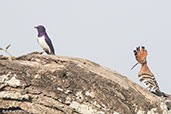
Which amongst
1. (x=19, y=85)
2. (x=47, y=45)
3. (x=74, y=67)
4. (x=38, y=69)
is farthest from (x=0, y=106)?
(x=47, y=45)

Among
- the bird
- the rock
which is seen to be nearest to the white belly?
the bird

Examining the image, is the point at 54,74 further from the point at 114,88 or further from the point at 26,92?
the point at 114,88

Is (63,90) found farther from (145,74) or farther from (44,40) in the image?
(44,40)

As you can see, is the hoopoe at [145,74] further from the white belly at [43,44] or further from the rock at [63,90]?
the white belly at [43,44]

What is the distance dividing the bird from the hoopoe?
2.82 m

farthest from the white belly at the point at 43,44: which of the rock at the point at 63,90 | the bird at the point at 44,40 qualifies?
the rock at the point at 63,90

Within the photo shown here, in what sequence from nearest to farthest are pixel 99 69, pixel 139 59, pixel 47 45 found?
pixel 99 69 → pixel 139 59 → pixel 47 45

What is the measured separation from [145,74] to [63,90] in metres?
3.40

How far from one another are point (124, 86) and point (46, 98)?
6.26ft

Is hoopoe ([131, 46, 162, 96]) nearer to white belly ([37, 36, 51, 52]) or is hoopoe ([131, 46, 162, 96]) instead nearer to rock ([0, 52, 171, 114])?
rock ([0, 52, 171, 114])

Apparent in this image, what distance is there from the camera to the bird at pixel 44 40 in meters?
10.5

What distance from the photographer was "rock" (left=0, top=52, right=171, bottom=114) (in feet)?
22.1

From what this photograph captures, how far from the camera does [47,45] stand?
10.5 meters

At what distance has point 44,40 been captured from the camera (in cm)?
1062
